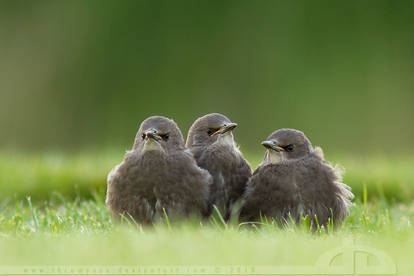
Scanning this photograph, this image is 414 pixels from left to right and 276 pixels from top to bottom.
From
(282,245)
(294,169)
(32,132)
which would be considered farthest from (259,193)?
(32,132)

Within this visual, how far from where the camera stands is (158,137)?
4.29m

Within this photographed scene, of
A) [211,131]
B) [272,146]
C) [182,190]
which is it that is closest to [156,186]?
[182,190]

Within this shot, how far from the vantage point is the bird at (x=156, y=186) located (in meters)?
4.13

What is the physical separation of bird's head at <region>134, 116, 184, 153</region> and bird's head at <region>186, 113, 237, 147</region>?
230mm

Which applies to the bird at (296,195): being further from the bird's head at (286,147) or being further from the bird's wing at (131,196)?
the bird's wing at (131,196)

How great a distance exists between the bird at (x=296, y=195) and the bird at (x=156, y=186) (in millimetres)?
335

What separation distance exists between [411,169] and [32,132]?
9.41 metres

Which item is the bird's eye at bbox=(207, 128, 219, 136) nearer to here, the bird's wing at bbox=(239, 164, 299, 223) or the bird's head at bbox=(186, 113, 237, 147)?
the bird's head at bbox=(186, 113, 237, 147)

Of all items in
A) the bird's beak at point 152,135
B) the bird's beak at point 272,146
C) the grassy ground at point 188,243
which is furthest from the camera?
the bird's beak at point 272,146

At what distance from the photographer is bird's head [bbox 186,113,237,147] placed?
14.9ft

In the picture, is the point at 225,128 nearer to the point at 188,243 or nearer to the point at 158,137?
the point at 158,137

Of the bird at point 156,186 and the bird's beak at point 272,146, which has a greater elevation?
the bird's beak at point 272,146

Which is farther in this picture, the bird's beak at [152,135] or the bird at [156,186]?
the bird's beak at [152,135]

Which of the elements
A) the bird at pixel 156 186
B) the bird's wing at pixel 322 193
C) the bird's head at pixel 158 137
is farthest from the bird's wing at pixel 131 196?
the bird's wing at pixel 322 193
